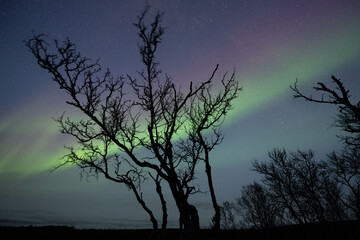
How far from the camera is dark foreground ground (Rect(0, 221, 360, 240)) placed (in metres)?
10.7

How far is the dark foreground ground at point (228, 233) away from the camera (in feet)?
35.0

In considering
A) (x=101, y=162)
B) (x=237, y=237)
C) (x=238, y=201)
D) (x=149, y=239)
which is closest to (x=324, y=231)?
(x=237, y=237)

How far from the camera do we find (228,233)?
13891 millimetres

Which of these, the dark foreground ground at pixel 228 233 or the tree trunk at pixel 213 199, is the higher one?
the tree trunk at pixel 213 199

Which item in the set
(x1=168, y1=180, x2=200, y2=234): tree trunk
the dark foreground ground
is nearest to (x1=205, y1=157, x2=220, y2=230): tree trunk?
the dark foreground ground

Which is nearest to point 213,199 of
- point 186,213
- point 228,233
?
point 186,213

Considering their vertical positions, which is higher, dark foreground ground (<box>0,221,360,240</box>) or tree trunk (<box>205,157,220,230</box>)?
tree trunk (<box>205,157,220,230</box>)

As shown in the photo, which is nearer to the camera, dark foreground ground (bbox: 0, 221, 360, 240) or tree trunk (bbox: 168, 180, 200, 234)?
tree trunk (bbox: 168, 180, 200, 234)

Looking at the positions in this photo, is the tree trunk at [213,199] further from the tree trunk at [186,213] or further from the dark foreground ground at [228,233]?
the tree trunk at [186,213]

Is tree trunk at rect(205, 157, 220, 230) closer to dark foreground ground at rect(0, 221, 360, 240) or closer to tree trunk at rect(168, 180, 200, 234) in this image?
dark foreground ground at rect(0, 221, 360, 240)

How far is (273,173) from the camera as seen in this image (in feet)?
87.0

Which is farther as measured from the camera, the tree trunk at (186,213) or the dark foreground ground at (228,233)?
the dark foreground ground at (228,233)

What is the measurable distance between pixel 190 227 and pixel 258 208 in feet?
118

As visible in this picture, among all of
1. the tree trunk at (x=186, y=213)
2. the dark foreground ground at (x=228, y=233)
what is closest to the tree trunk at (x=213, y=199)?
the dark foreground ground at (x=228, y=233)
